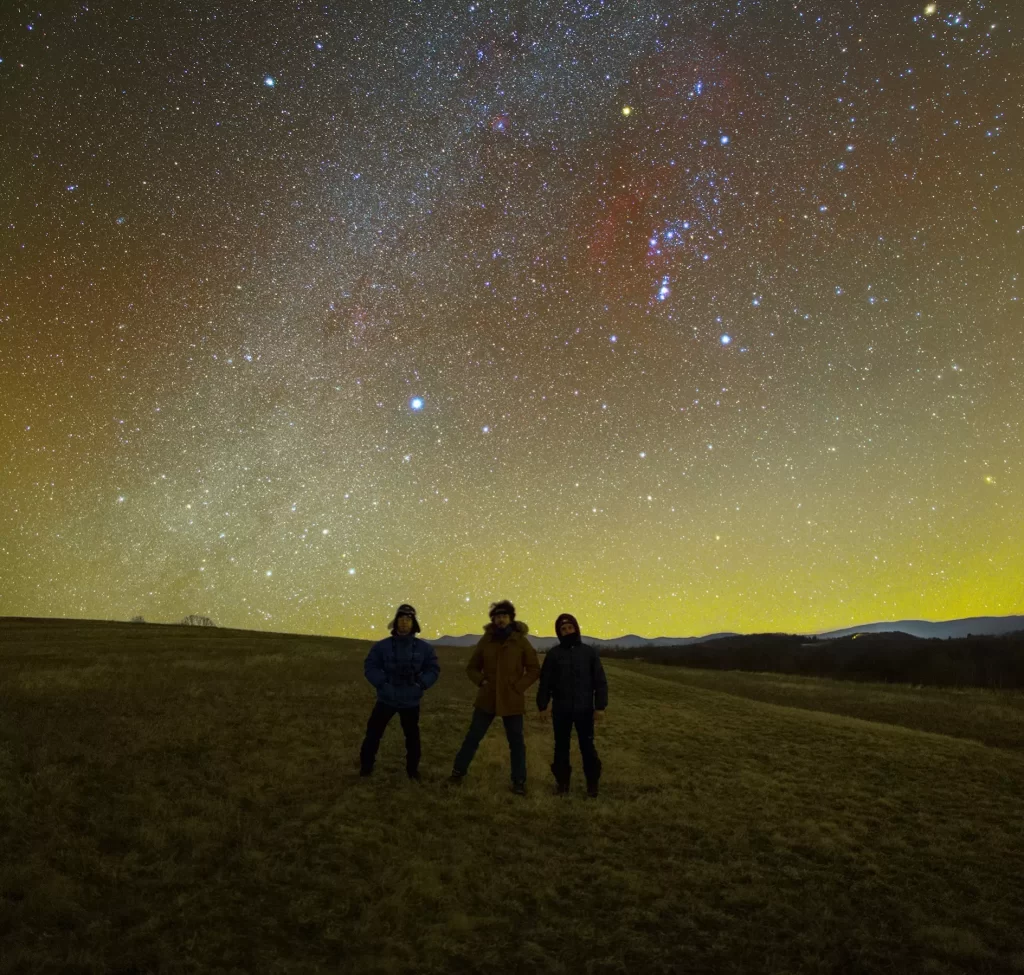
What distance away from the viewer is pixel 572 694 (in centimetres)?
1045

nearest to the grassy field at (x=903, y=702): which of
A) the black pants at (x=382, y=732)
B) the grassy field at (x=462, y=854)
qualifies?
the grassy field at (x=462, y=854)

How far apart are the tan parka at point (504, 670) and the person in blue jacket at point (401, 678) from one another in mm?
764

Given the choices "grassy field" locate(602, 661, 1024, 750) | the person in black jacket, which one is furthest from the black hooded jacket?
"grassy field" locate(602, 661, 1024, 750)

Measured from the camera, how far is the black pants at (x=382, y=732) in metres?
10.5

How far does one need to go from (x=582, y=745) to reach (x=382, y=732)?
3128 millimetres

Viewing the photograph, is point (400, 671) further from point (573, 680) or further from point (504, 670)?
point (573, 680)

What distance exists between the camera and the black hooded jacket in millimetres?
10461

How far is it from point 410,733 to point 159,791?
3.48 m

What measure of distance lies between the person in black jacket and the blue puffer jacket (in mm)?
1799

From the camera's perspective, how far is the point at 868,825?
34.1ft

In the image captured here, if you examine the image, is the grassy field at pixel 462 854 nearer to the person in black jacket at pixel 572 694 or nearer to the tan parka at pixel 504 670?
the person in black jacket at pixel 572 694

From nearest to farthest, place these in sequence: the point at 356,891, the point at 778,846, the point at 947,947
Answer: the point at 947,947, the point at 356,891, the point at 778,846

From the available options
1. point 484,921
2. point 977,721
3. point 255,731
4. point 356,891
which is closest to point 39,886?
point 356,891

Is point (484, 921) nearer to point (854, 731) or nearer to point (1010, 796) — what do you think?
point (1010, 796)
